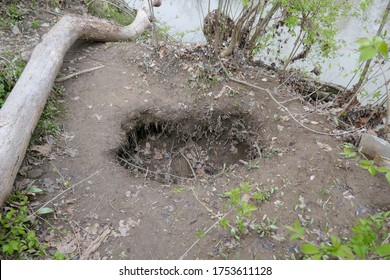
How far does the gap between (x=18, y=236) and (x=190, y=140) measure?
8.80ft

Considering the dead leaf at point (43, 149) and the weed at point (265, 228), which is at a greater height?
the weed at point (265, 228)

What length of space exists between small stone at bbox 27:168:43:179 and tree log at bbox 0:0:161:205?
0.68 ft

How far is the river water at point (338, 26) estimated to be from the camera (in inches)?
273

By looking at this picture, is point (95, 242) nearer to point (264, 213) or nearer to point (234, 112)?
point (264, 213)

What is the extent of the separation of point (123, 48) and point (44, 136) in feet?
7.43

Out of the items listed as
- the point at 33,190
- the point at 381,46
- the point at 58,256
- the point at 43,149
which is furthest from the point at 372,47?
the point at 43,149

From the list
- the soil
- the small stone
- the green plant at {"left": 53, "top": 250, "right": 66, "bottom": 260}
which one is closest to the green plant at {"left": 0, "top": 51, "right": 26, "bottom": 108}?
the soil

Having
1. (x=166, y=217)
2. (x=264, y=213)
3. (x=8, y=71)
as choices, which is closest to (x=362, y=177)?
(x=264, y=213)

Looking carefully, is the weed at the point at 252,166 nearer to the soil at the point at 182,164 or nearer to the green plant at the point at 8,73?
the soil at the point at 182,164

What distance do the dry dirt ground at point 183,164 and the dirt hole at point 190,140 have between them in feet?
0.05

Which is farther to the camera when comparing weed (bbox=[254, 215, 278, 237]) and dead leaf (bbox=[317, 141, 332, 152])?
dead leaf (bbox=[317, 141, 332, 152])

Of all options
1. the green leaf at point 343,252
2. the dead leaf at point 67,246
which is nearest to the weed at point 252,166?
the dead leaf at point 67,246

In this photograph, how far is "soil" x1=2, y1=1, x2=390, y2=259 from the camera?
3227 mm

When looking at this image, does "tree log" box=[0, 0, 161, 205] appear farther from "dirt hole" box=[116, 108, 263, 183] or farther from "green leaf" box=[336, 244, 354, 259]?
"green leaf" box=[336, 244, 354, 259]
